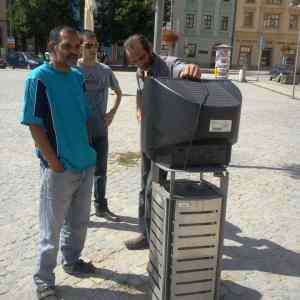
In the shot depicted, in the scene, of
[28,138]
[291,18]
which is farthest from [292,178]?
[291,18]

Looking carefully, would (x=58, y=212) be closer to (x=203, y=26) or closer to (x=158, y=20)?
(x=158, y=20)

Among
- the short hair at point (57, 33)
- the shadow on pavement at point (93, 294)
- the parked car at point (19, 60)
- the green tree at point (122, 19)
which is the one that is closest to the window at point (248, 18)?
the green tree at point (122, 19)

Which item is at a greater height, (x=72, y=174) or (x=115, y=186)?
(x=72, y=174)

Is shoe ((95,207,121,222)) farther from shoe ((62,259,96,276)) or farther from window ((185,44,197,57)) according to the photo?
window ((185,44,197,57))

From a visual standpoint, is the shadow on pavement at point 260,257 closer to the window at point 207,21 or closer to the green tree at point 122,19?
the green tree at point 122,19

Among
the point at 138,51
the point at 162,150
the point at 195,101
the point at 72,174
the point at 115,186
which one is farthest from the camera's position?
the point at 115,186

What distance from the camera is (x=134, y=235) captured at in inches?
173

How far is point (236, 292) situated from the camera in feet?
11.2

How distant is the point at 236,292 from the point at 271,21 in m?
60.7

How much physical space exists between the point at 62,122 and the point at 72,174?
376mm

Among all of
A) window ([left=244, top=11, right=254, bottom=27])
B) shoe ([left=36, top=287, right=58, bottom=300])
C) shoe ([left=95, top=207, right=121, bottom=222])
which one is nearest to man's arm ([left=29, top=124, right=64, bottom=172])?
shoe ([left=36, top=287, right=58, bottom=300])

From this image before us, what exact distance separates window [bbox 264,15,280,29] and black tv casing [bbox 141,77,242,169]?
60.4 metres

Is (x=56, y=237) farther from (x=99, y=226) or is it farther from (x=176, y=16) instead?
(x=176, y=16)

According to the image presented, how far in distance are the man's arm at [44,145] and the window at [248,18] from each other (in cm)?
5948
